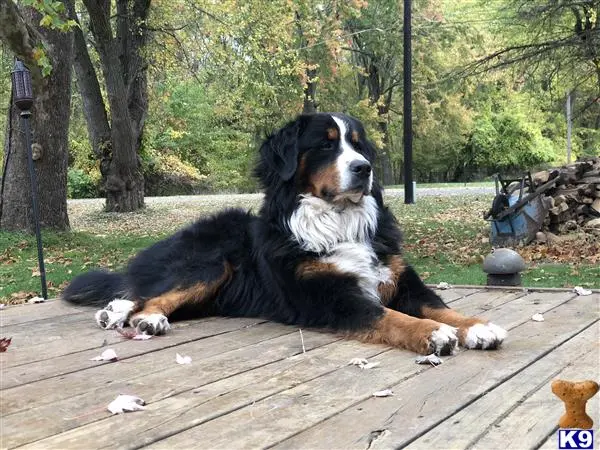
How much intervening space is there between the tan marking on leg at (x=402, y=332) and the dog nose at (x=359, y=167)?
826mm

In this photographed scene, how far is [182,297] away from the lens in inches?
148

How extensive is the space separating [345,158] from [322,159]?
0.52ft

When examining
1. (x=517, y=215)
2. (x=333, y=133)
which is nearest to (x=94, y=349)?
(x=333, y=133)

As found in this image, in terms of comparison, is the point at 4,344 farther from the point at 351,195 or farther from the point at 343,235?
the point at 351,195

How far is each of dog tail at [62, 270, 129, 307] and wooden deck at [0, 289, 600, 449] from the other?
744 mm

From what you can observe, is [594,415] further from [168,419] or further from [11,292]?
[11,292]

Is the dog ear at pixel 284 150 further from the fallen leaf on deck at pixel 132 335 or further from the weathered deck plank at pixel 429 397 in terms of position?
the weathered deck plank at pixel 429 397

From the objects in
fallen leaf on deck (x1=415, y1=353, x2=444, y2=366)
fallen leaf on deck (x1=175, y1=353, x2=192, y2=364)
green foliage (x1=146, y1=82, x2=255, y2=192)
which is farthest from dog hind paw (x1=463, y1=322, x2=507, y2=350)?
green foliage (x1=146, y1=82, x2=255, y2=192)

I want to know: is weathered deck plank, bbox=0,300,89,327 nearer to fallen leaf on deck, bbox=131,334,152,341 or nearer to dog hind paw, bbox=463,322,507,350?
fallen leaf on deck, bbox=131,334,152,341

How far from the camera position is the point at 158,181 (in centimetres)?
3042

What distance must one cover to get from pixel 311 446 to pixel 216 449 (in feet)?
0.88

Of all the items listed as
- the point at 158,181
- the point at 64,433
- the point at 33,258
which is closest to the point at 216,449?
the point at 64,433

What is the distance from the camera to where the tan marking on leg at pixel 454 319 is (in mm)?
2994

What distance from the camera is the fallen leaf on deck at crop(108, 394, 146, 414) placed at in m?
2.09
